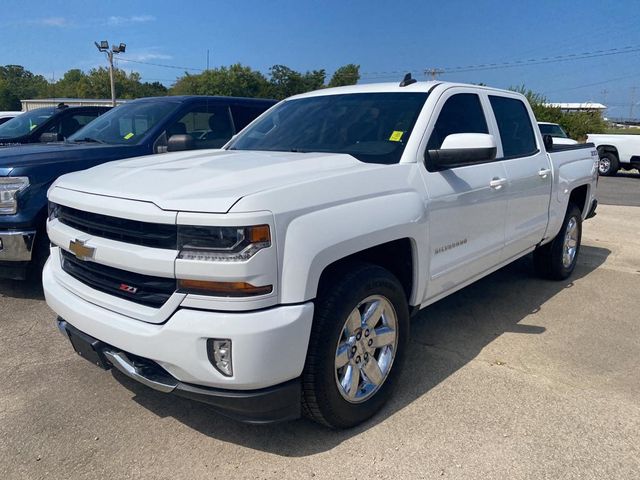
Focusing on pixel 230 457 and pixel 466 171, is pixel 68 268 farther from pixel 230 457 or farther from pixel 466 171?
pixel 466 171

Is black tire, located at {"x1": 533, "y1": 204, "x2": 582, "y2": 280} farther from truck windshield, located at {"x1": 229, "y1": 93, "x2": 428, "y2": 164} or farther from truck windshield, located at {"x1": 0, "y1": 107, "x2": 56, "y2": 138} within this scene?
truck windshield, located at {"x1": 0, "y1": 107, "x2": 56, "y2": 138}

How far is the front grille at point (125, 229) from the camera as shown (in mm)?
2381

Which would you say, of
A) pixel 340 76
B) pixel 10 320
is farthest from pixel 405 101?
pixel 340 76

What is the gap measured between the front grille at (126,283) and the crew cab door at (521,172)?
8.86ft

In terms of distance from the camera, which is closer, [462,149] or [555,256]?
[462,149]

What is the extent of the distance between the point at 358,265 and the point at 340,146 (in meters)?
1.04

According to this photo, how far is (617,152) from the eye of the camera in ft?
57.8

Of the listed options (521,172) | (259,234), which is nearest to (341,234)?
(259,234)

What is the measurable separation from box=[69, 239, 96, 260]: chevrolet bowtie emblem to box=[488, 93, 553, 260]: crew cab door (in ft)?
9.48

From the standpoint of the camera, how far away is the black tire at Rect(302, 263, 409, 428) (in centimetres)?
254

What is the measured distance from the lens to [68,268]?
9.96 feet

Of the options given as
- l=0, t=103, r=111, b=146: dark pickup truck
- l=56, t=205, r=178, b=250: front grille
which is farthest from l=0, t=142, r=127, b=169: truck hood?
l=0, t=103, r=111, b=146: dark pickup truck

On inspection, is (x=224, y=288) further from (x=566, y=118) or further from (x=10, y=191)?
(x=566, y=118)

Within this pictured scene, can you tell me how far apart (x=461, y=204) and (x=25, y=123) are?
748 centimetres
